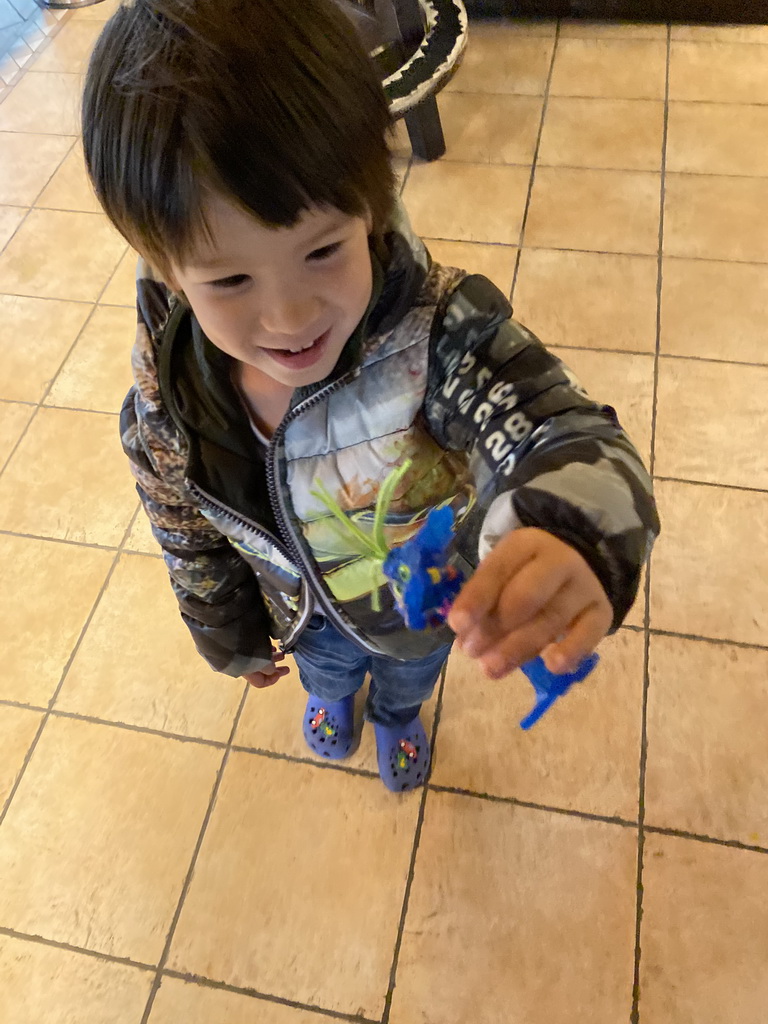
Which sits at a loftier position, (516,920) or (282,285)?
(282,285)

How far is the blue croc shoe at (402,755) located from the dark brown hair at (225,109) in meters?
0.80

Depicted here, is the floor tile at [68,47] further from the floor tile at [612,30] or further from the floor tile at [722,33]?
the floor tile at [722,33]

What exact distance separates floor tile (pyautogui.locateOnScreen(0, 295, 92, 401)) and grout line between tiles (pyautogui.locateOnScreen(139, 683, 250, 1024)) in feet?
2.94

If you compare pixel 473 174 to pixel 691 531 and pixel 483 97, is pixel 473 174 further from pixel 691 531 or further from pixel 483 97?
pixel 691 531

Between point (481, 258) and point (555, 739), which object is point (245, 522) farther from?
point (481, 258)

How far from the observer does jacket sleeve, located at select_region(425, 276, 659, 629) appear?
430 millimetres

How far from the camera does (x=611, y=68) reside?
195 centimetres

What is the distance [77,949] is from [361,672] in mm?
564

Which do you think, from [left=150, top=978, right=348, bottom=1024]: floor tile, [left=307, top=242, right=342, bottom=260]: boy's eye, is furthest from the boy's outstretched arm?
[left=150, top=978, right=348, bottom=1024]: floor tile

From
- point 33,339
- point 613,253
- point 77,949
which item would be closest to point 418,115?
point 613,253

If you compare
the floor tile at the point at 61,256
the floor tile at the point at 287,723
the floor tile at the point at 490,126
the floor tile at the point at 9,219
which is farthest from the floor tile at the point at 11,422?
the floor tile at the point at 490,126

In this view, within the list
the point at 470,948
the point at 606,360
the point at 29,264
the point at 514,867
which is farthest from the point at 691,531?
the point at 29,264

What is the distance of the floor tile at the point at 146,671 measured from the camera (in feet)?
3.99

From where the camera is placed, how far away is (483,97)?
1.94 meters
